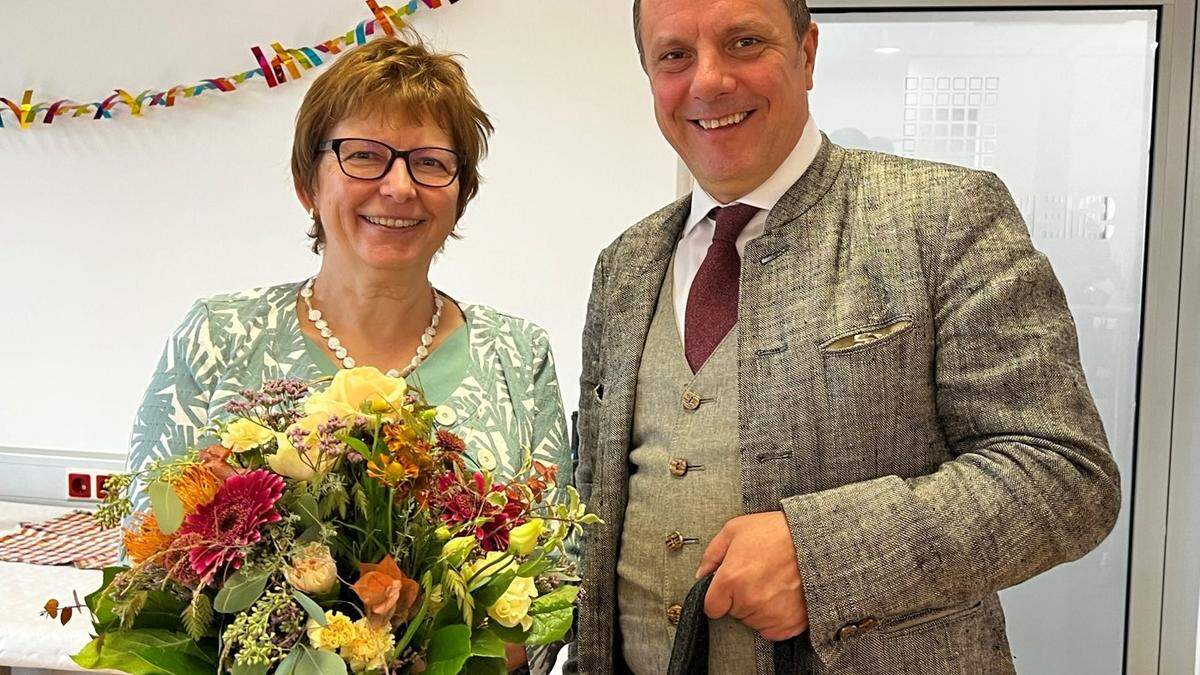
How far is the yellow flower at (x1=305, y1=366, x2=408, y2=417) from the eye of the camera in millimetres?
963

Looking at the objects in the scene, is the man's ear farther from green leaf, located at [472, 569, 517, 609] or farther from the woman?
green leaf, located at [472, 569, 517, 609]

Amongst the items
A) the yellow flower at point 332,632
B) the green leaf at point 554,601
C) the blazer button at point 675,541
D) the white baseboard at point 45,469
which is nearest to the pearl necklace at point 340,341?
the blazer button at point 675,541

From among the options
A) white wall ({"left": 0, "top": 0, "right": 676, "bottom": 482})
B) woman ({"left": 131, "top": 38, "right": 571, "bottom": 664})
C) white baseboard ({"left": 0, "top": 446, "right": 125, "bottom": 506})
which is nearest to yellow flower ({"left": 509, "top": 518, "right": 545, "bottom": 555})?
woman ({"left": 131, "top": 38, "right": 571, "bottom": 664})

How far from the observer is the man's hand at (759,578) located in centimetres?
116

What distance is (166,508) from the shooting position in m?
0.89

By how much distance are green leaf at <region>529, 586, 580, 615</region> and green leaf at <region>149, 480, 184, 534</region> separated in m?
0.33

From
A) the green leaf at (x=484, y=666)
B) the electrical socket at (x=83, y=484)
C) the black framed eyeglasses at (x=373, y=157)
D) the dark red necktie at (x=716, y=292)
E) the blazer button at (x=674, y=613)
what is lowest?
the electrical socket at (x=83, y=484)

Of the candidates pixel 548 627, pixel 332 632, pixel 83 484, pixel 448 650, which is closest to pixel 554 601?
pixel 548 627

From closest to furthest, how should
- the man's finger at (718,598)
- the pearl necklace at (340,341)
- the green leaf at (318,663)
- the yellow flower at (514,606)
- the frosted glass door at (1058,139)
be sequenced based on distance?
the green leaf at (318,663), the yellow flower at (514,606), the man's finger at (718,598), the pearl necklace at (340,341), the frosted glass door at (1058,139)

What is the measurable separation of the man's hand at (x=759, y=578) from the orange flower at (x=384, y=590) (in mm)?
366

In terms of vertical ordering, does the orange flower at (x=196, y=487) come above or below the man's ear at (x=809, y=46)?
below

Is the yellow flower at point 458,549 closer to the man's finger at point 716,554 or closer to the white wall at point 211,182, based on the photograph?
the man's finger at point 716,554

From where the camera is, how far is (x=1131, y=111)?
2736mm

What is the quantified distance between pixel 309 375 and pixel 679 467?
0.55 meters
